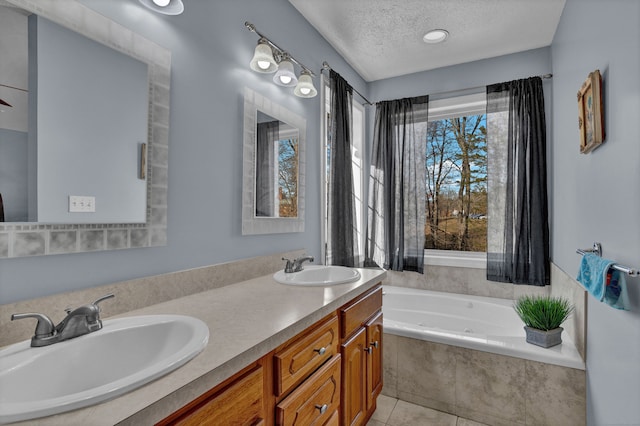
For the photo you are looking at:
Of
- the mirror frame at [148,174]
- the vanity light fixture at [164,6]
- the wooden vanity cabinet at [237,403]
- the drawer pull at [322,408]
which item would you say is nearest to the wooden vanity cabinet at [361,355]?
the drawer pull at [322,408]

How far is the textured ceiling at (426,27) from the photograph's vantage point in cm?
226

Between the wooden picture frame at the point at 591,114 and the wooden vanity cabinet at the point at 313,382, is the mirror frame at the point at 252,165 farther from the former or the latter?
the wooden picture frame at the point at 591,114

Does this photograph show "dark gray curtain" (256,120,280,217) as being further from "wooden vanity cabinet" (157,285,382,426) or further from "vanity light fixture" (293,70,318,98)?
"wooden vanity cabinet" (157,285,382,426)

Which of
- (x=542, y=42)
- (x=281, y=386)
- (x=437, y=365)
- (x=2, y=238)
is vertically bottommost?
(x=437, y=365)

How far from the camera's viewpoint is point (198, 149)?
5.01 feet

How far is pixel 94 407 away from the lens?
58 cm

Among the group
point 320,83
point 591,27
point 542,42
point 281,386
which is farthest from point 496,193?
point 281,386

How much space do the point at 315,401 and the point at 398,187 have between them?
2.34 meters

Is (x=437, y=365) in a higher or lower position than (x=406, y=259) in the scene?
lower

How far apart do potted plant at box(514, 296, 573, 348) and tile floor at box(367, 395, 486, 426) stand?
0.63 m

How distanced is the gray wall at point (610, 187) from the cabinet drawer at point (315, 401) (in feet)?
3.44

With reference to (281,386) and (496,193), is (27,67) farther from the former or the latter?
(496,193)

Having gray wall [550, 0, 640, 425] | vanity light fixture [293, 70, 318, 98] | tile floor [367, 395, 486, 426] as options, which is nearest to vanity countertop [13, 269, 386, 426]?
tile floor [367, 395, 486, 426]

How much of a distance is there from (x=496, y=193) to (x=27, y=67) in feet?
10.2
